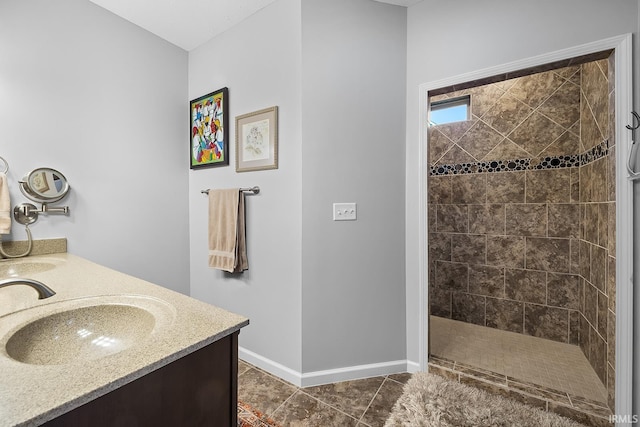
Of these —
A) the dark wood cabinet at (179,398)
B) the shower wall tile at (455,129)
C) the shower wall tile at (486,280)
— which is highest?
the shower wall tile at (455,129)

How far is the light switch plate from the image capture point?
5.72 ft

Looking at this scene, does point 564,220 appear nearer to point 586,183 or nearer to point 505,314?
point 586,183

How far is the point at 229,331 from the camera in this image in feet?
2.45

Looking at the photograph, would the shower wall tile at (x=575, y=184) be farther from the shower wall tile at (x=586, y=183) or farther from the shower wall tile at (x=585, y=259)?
the shower wall tile at (x=585, y=259)

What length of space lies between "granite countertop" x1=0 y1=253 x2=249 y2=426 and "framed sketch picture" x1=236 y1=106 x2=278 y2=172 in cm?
102

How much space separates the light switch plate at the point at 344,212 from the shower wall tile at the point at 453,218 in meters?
1.39

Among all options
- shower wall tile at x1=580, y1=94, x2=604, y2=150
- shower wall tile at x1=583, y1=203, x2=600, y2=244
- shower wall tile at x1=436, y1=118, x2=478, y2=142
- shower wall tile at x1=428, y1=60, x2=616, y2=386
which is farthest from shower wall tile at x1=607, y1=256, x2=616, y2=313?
shower wall tile at x1=436, y1=118, x2=478, y2=142

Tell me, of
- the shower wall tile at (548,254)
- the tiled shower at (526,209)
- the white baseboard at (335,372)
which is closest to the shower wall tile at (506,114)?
the tiled shower at (526,209)

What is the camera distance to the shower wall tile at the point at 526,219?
232 centimetres

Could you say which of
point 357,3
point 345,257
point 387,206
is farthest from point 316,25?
point 345,257

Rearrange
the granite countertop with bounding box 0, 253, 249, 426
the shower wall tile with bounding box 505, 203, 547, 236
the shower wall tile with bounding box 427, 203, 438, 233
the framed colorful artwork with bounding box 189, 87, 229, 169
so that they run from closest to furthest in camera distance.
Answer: the granite countertop with bounding box 0, 253, 249, 426 < the framed colorful artwork with bounding box 189, 87, 229, 169 < the shower wall tile with bounding box 505, 203, 547, 236 < the shower wall tile with bounding box 427, 203, 438, 233

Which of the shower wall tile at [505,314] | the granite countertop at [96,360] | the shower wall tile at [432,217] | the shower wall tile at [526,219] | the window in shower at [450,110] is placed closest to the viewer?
the granite countertop at [96,360]

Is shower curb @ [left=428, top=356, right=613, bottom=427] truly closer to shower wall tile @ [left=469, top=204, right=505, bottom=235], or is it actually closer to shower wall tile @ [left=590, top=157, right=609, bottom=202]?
shower wall tile @ [left=590, top=157, right=609, bottom=202]

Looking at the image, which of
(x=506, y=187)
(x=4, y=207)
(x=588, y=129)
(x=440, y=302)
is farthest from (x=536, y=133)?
(x=4, y=207)
